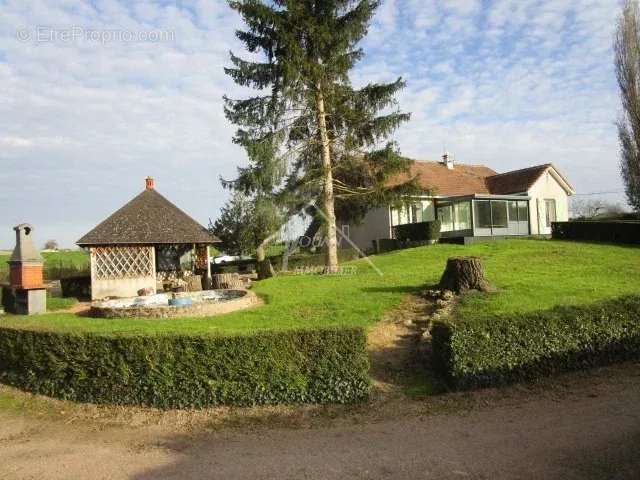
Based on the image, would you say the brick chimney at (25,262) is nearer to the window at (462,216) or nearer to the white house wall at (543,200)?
the window at (462,216)

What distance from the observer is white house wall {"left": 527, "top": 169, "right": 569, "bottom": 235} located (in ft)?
108

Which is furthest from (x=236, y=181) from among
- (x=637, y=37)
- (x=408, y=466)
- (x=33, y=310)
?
(x=637, y=37)

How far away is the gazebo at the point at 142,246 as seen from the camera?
68.5ft

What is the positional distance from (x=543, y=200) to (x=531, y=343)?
2830cm

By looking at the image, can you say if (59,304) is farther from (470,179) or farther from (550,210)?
(550,210)

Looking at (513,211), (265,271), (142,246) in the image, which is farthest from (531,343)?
(513,211)

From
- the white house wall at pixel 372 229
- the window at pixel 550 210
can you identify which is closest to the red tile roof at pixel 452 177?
the white house wall at pixel 372 229

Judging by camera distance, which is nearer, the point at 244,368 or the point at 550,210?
the point at 244,368

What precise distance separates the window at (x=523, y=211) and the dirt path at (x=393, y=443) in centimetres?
2355

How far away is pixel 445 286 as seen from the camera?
13.1m

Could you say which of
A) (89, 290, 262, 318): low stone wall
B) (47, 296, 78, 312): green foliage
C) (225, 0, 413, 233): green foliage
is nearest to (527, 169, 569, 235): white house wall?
(225, 0, 413, 233): green foliage

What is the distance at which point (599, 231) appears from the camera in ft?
86.3

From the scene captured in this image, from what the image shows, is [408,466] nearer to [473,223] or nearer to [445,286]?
[445,286]

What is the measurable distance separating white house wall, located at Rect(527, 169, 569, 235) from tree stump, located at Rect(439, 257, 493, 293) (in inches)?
837
